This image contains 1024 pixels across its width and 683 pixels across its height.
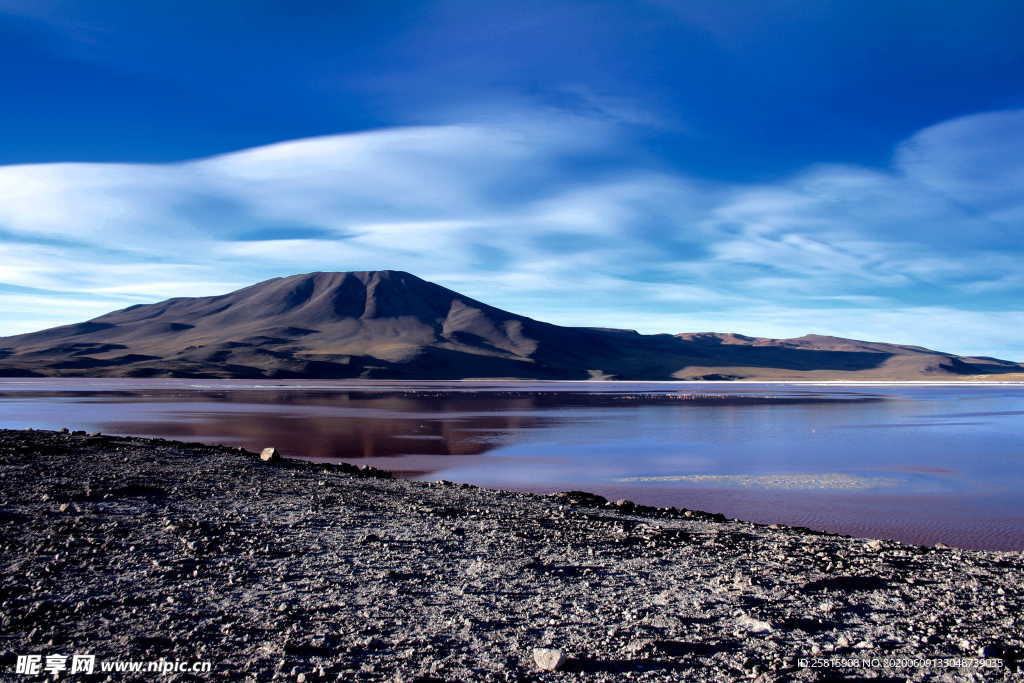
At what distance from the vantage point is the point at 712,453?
23375 mm

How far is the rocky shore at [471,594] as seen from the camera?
5.51 meters

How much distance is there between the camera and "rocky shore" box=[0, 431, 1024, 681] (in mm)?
5508

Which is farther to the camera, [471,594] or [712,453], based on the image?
[712,453]

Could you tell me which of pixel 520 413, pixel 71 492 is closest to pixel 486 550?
pixel 71 492

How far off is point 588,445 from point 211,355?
171 m

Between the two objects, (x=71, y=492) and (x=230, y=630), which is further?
(x=71, y=492)

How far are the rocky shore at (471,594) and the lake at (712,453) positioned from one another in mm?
3730

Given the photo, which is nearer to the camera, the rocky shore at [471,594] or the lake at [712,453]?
the rocky shore at [471,594]

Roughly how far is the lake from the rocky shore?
12.2 ft

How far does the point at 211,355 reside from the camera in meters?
179

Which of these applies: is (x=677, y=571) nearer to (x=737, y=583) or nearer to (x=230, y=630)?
(x=737, y=583)

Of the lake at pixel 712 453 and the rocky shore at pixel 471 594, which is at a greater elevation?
the rocky shore at pixel 471 594

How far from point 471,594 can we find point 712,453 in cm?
1768

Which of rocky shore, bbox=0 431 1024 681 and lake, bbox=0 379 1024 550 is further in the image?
lake, bbox=0 379 1024 550
